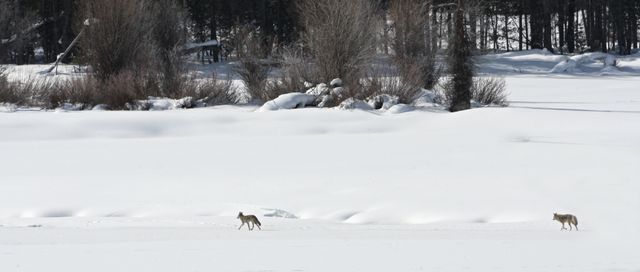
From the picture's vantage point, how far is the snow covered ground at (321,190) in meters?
8.46

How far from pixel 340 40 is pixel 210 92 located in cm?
414

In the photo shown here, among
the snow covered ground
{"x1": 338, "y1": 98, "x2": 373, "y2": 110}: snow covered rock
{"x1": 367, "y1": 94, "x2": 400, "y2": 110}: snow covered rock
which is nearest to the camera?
the snow covered ground

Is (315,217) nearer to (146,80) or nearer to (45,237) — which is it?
(45,237)

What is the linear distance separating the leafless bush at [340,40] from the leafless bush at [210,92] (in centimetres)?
277

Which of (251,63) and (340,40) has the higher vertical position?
(340,40)

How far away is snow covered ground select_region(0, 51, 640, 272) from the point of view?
27.8 ft

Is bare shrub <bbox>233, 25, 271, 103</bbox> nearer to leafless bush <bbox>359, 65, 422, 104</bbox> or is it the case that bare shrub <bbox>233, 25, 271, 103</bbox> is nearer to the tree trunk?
leafless bush <bbox>359, 65, 422, 104</bbox>

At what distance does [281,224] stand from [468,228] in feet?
7.36

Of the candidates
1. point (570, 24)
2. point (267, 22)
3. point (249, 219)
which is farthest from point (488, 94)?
point (570, 24)

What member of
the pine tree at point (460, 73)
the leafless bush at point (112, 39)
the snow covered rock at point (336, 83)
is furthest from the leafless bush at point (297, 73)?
the leafless bush at point (112, 39)

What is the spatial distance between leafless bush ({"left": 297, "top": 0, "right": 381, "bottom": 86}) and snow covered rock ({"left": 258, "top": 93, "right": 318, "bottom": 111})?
6.53ft

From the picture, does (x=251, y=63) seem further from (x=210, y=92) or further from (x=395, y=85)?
(x=395, y=85)

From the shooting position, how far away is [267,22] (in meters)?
55.1

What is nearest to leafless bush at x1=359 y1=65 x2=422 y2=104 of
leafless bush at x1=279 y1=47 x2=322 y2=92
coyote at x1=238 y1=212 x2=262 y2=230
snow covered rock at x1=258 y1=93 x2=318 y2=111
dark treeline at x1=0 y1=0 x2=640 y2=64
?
snow covered rock at x1=258 y1=93 x2=318 y2=111
